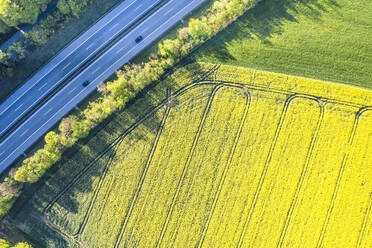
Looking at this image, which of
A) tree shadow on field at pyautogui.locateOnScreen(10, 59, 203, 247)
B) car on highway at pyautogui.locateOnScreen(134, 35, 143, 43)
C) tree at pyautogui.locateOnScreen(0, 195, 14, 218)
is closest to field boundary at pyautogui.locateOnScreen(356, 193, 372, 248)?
tree shadow on field at pyautogui.locateOnScreen(10, 59, 203, 247)

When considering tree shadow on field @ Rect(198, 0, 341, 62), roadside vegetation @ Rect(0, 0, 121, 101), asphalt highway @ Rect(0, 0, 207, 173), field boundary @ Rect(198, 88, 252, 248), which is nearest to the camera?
field boundary @ Rect(198, 88, 252, 248)

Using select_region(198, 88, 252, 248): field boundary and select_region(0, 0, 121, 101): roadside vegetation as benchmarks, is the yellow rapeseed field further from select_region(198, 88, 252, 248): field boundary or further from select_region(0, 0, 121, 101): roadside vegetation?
select_region(0, 0, 121, 101): roadside vegetation

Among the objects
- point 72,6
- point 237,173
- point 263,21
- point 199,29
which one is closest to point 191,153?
point 237,173

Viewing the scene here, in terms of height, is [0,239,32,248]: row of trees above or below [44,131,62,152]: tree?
below

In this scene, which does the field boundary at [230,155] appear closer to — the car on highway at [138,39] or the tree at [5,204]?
the car on highway at [138,39]

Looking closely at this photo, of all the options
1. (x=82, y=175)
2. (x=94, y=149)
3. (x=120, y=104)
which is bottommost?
(x=82, y=175)

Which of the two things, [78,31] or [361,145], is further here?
[78,31]

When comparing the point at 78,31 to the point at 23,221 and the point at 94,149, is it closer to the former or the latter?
the point at 94,149

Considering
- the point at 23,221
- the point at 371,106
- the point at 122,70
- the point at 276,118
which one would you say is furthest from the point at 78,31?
the point at 371,106
